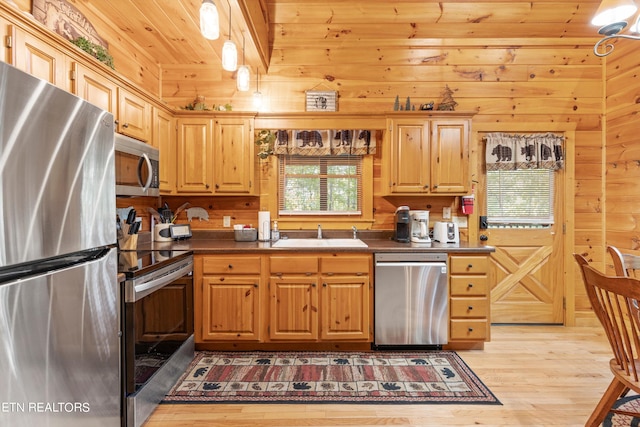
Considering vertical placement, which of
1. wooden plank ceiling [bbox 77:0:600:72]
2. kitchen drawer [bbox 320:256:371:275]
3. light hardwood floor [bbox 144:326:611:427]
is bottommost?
light hardwood floor [bbox 144:326:611:427]

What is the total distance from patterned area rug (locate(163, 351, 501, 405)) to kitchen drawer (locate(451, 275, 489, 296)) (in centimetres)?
55

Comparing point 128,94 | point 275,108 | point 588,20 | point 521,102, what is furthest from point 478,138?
point 128,94

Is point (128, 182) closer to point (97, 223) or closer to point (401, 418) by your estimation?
point (97, 223)

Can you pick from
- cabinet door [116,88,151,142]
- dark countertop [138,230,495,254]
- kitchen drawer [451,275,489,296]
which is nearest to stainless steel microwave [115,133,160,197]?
cabinet door [116,88,151,142]

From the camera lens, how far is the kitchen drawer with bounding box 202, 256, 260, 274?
8.88ft

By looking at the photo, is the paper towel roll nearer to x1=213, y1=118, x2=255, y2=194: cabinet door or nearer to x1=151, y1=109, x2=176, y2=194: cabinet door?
x1=213, y1=118, x2=255, y2=194: cabinet door

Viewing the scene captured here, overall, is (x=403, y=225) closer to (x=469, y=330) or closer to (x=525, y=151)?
(x=469, y=330)

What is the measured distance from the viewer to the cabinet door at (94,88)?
1903 mm

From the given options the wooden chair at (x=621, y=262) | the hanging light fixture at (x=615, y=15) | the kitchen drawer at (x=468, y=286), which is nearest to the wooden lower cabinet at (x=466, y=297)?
the kitchen drawer at (x=468, y=286)

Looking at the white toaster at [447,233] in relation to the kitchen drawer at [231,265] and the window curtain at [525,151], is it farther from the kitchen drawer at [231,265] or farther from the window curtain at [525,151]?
the kitchen drawer at [231,265]

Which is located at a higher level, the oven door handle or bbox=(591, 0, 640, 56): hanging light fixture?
bbox=(591, 0, 640, 56): hanging light fixture

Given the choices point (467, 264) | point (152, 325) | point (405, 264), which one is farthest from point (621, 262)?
point (152, 325)

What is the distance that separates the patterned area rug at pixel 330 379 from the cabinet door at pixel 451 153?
1615 millimetres

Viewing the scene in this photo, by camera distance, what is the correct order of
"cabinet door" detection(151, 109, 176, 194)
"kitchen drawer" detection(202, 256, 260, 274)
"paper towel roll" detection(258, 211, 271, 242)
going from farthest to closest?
"paper towel roll" detection(258, 211, 271, 242) → "cabinet door" detection(151, 109, 176, 194) → "kitchen drawer" detection(202, 256, 260, 274)
